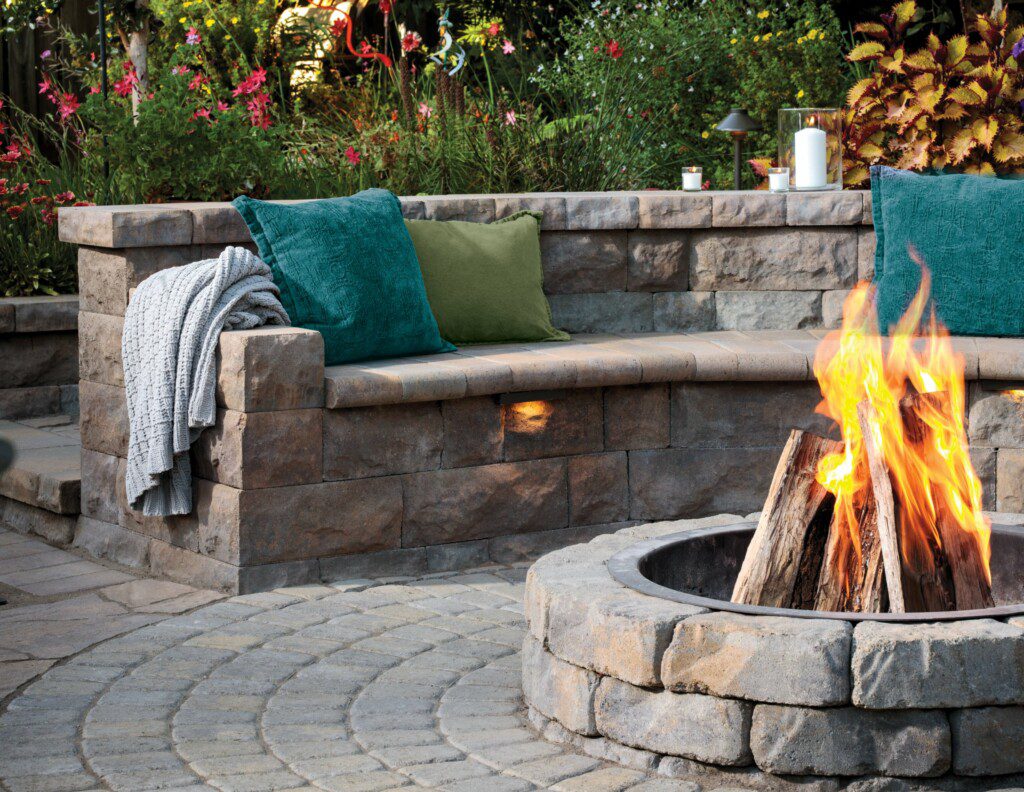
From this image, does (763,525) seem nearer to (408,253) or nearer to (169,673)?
(169,673)

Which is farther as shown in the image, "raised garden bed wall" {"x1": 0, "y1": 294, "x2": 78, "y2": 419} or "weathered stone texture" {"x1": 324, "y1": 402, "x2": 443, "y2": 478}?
"raised garden bed wall" {"x1": 0, "y1": 294, "x2": 78, "y2": 419}

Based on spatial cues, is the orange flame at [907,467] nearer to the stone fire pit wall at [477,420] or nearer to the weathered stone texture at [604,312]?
the stone fire pit wall at [477,420]

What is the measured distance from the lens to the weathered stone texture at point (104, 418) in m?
5.00

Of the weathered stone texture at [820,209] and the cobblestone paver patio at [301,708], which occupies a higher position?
the weathered stone texture at [820,209]

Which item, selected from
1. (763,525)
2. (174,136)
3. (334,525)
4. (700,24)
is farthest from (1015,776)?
(700,24)

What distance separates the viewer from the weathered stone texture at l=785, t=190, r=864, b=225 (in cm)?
588

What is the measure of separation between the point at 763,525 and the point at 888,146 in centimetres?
362

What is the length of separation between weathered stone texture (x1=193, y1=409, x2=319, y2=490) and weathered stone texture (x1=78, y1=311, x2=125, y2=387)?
21.4 inches

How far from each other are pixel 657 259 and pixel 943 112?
1508mm

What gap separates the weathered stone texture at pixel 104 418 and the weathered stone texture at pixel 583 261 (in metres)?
1.78

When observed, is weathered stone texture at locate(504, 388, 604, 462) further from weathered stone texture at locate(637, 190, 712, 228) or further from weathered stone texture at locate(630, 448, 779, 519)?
weathered stone texture at locate(637, 190, 712, 228)

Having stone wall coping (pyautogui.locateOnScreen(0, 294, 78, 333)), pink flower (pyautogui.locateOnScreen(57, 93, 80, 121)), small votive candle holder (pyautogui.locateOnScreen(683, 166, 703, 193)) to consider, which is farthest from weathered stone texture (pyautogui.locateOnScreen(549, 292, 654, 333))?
pink flower (pyautogui.locateOnScreen(57, 93, 80, 121))

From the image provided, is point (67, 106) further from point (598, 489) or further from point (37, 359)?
point (598, 489)

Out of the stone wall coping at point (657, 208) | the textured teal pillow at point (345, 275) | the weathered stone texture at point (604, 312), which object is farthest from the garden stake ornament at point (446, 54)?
the textured teal pillow at point (345, 275)
